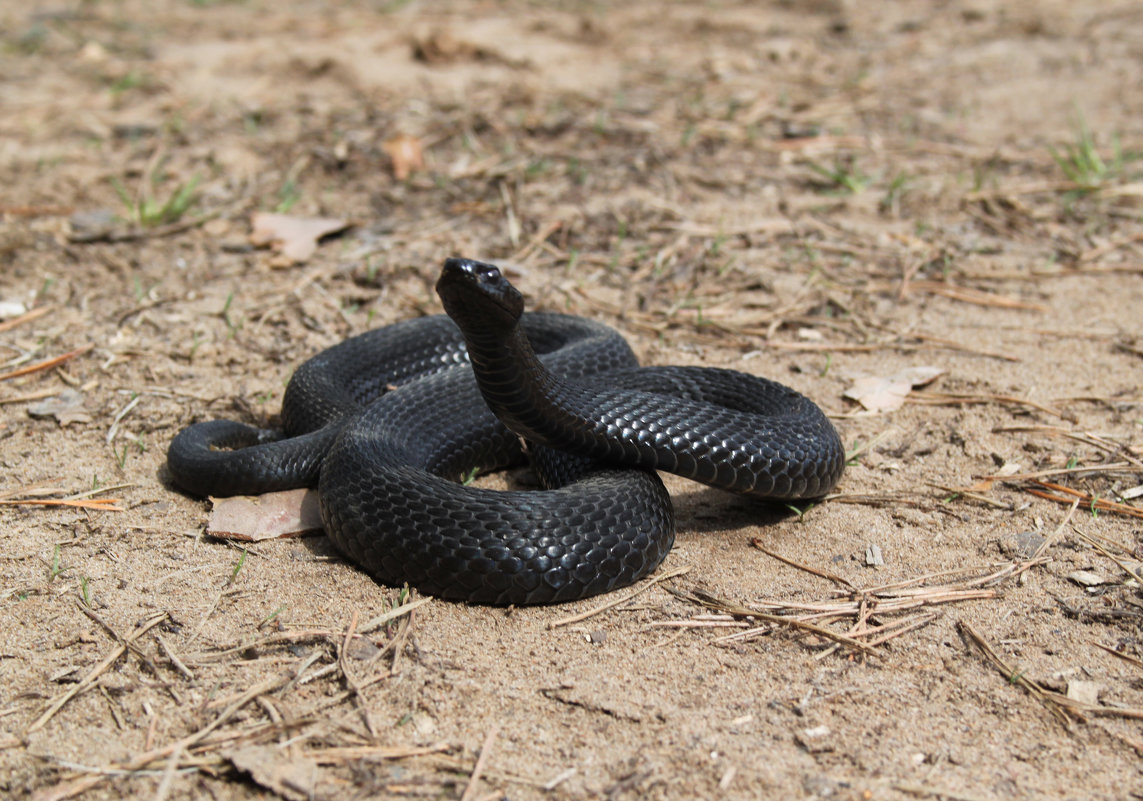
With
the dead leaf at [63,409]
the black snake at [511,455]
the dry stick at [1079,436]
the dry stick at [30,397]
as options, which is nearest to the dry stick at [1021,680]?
the black snake at [511,455]

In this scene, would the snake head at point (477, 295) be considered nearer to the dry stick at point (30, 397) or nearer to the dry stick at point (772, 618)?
the dry stick at point (772, 618)

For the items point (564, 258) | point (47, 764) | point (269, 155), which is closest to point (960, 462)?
point (564, 258)

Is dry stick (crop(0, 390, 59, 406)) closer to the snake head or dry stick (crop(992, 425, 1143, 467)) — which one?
the snake head

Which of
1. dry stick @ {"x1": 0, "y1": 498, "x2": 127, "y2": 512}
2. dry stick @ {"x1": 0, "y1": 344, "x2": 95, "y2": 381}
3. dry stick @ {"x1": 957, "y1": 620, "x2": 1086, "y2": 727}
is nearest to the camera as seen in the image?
dry stick @ {"x1": 957, "y1": 620, "x2": 1086, "y2": 727}

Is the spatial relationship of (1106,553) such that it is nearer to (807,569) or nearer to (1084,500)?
(1084,500)

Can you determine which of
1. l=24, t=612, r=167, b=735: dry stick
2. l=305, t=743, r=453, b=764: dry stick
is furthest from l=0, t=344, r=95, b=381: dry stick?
A: l=305, t=743, r=453, b=764: dry stick
